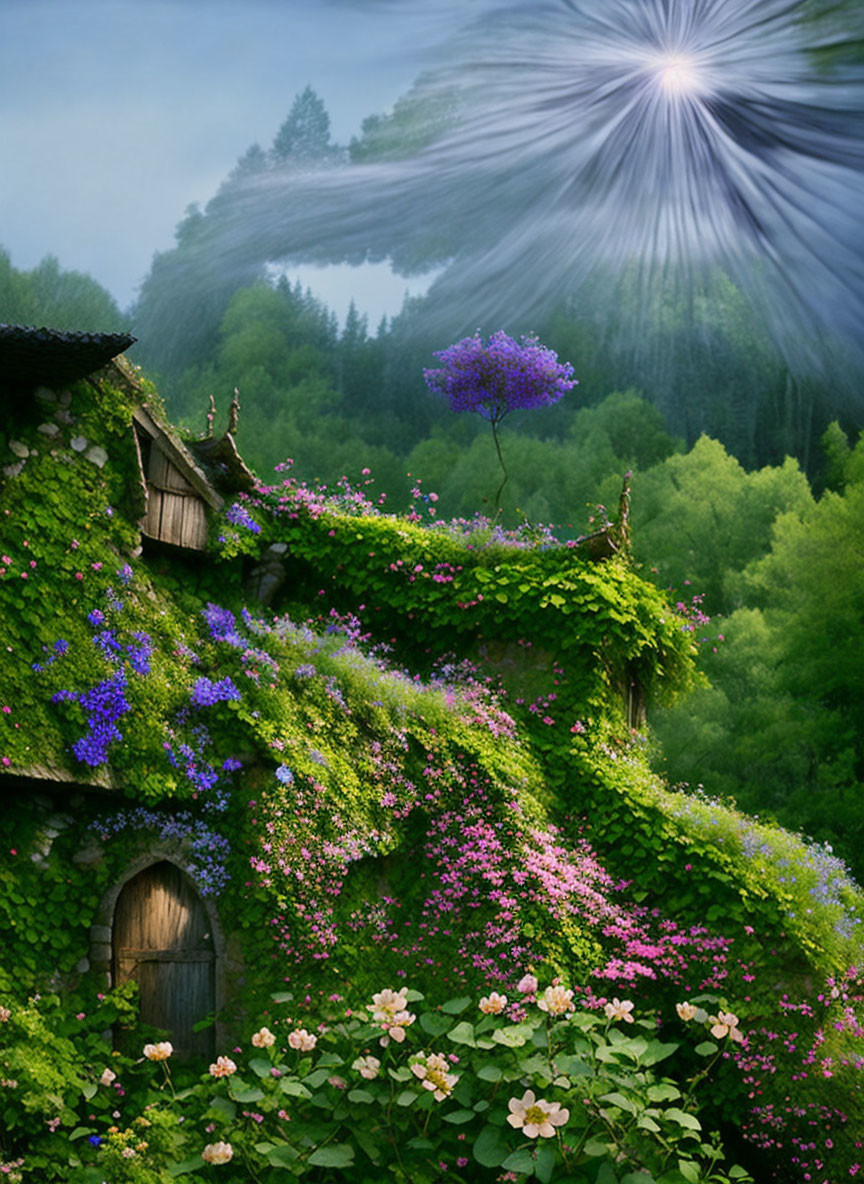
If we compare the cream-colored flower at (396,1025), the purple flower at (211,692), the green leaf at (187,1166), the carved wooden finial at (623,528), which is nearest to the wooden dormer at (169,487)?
the purple flower at (211,692)

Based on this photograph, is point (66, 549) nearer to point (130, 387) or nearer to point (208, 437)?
point (130, 387)

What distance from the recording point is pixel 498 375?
53.7ft

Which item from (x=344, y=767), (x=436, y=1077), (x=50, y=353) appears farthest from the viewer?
(x=344, y=767)

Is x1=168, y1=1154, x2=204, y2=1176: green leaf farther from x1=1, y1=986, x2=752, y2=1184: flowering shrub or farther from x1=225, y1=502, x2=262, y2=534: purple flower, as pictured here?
x1=225, y1=502, x2=262, y2=534: purple flower

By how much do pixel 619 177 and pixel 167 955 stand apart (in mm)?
37999

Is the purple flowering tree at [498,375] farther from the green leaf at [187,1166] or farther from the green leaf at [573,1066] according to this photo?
the green leaf at [187,1166]

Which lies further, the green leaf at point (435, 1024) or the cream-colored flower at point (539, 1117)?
the green leaf at point (435, 1024)

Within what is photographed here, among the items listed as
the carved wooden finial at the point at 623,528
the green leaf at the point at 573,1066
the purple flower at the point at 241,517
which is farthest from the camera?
the carved wooden finial at the point at 623,528

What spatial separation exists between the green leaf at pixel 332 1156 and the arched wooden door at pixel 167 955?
3.56 metres

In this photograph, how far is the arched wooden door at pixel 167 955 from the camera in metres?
9.76

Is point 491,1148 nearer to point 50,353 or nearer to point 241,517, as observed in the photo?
point 50,353

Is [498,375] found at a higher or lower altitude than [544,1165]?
higher

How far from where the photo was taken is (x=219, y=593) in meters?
12.2

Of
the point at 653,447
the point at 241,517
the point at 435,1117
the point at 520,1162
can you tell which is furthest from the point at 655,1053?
the point at 653,447
